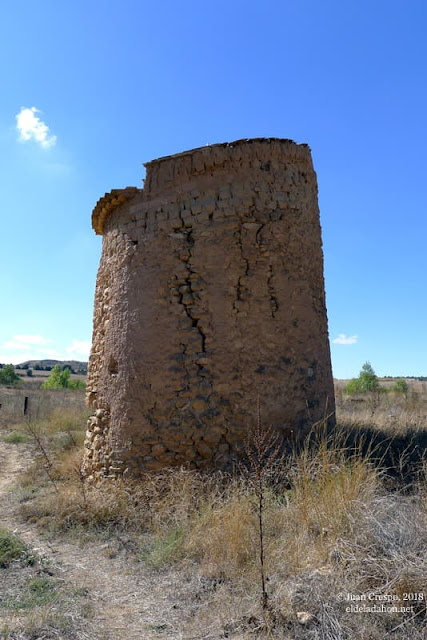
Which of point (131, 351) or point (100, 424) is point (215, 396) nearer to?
point (131, 351)

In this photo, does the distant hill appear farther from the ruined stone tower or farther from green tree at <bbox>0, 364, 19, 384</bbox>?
the ruined stone tower

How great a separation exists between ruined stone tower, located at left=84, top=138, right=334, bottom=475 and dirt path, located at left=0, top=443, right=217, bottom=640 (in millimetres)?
1219

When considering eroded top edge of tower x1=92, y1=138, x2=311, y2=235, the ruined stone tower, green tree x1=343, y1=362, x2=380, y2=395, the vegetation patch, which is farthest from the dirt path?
green tree x1=343, y1=362, x2=380, y2=395

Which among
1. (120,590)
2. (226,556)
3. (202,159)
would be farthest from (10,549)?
(202,159)

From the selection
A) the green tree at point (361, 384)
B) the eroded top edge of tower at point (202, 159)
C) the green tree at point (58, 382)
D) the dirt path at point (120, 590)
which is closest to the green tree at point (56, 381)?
the green tree at point (58, 382)

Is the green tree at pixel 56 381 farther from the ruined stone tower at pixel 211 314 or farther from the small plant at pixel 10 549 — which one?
the small plant at pixel 10 549

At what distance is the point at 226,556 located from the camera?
133 inches

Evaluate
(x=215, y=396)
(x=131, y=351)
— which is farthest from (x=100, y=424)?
(x=215, y=396)

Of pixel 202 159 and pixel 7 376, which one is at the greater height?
pixel 202 159

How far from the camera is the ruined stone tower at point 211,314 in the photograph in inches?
198

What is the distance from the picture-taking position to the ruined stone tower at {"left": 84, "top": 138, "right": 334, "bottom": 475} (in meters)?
5.04

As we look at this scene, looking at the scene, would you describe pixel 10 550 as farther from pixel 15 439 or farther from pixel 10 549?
pixel 15 439

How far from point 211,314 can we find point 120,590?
111 inches

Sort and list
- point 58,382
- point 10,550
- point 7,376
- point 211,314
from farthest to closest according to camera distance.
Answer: point 7,376, point 58,382, point 211,314, point 10,550
